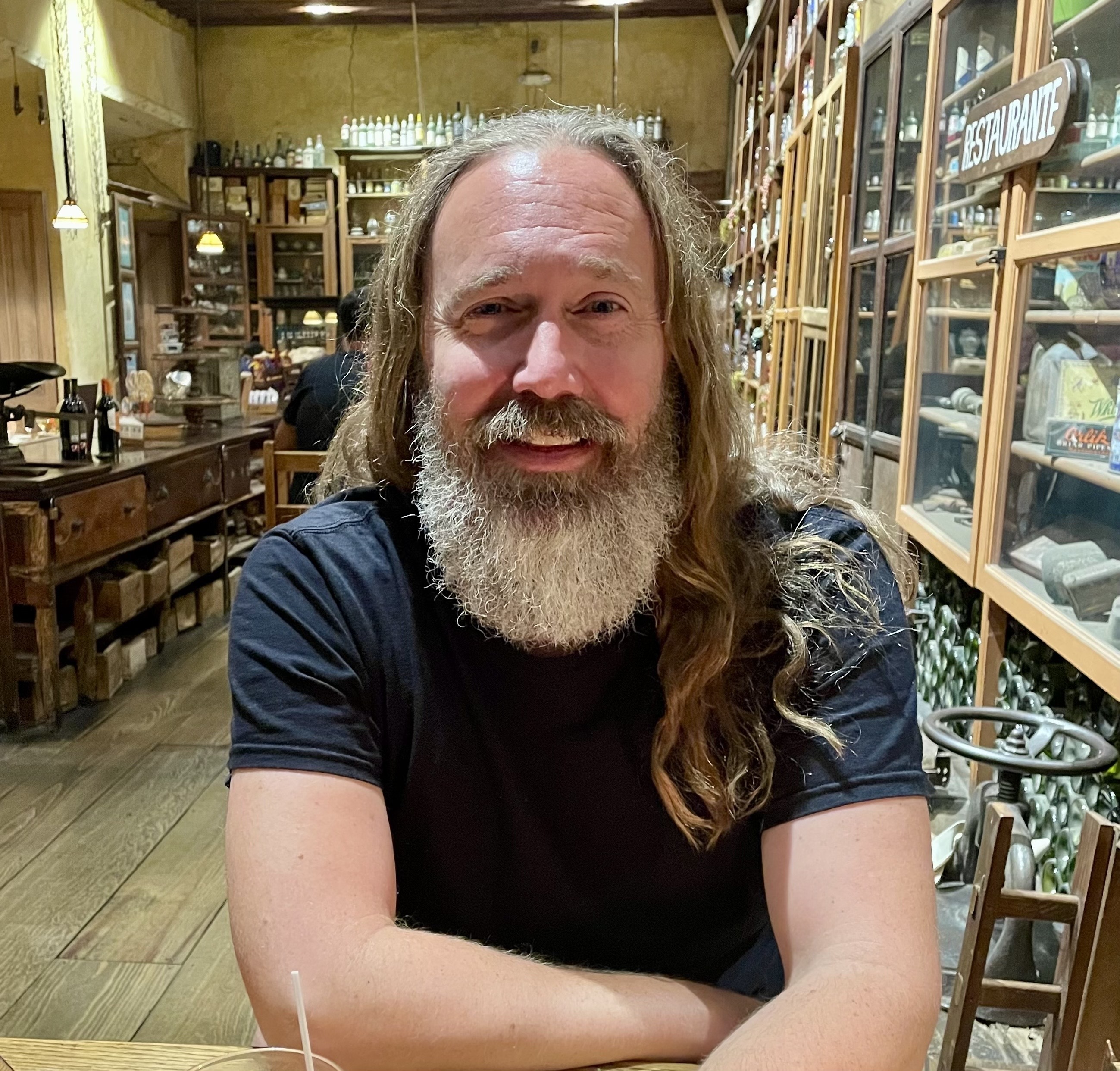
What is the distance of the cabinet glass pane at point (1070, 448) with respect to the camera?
5.59 ft

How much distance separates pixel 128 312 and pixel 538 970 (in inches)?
316

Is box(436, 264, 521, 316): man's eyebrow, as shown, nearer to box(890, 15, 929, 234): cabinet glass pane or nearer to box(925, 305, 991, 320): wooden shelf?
box(925, 305, 991, 320): wooden shelf

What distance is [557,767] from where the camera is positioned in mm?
1107

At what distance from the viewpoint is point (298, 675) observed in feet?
3.36

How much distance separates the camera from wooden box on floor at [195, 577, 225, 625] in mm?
4988

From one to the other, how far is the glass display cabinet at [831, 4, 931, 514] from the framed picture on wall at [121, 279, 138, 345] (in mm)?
6127

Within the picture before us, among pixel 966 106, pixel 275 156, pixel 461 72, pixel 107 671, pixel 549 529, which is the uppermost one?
pixel 461 72

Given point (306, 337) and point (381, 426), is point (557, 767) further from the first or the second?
point (306, 337)

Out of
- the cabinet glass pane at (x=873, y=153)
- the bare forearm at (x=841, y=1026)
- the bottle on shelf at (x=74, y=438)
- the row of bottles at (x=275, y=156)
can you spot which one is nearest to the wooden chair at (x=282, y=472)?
the bottle on shelf at (x=74, y=438)

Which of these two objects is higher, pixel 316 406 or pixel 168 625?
pixel 316 406

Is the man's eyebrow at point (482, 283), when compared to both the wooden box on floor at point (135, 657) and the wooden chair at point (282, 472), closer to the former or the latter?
the wooden chair at point (282, 472)

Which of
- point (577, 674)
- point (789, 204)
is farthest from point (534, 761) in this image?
point (789, 204)

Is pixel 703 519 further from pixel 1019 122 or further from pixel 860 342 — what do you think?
pixel 860 342

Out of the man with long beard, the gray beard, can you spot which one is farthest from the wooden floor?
the gray beard
